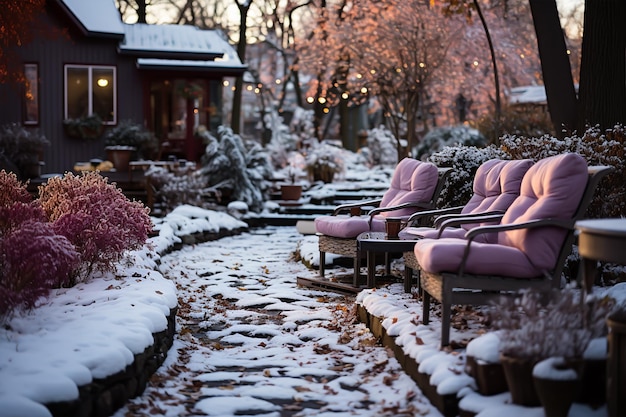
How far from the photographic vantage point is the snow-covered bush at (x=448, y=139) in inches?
911

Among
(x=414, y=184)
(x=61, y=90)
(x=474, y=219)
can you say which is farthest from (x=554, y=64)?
(x=61, y=90)

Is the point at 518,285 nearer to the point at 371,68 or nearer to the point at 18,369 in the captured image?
the point at 18,369

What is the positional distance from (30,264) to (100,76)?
15.7 metres

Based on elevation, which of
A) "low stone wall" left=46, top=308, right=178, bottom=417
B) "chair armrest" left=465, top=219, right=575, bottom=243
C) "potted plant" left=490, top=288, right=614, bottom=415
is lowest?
"low stone wall" left=46, top=308, right=178, bottom=417

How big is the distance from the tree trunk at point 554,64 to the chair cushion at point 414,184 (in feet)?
6.25

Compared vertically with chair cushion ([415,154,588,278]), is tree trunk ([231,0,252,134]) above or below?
above

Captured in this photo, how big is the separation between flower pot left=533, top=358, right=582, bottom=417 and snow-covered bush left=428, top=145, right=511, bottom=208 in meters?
5.16

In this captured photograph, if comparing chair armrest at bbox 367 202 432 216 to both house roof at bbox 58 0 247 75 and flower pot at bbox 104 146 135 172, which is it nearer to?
flower pot at bbox 104 146 135 172

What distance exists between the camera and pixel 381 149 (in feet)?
86.3

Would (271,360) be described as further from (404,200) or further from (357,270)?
(404,200)

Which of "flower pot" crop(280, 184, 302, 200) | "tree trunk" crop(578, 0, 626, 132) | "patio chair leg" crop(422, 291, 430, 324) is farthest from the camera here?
"flower pot" crop(280, 184, 302, 200)

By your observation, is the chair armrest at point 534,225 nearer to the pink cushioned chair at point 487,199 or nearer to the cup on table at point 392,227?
the pink cushioned chair at point 487,199

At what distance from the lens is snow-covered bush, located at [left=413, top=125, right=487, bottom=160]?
911 inches

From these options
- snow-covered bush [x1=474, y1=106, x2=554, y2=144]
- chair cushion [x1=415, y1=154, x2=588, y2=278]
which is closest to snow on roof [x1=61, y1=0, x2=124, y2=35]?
snow-covered bush [x1=474, y1=106, x2=554, y2=144]
